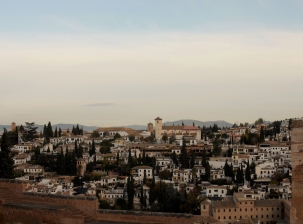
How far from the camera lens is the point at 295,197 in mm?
10297

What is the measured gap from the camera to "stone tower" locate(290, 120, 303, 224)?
10242mm

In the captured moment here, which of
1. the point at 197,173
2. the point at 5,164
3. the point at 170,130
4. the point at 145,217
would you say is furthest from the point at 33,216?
the point at 170,130

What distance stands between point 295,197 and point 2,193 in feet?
21.6

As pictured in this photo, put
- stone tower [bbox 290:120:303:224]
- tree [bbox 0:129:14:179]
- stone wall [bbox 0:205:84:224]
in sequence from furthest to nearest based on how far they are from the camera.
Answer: tree [bbox 0:129:14:179] → stone tower [bbox 290:120:303:224] → stone wall [bbox 0:205:84:224]

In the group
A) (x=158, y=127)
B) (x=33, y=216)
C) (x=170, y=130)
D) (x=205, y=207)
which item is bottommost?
(x=205, y=207)

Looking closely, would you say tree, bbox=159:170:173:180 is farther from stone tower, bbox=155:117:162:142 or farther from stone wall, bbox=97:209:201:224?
stone tower, bbox=155:117:162:142

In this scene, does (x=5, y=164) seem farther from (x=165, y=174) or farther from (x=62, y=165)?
(x=62, y=165)

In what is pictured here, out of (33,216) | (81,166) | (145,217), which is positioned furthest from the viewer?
(81,166)

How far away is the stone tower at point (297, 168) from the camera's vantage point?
1024 cm

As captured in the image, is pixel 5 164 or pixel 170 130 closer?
pixel 5 164

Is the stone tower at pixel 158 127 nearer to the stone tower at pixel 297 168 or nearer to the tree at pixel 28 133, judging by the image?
the tree at pixel 28 133

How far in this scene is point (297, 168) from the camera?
1027cm

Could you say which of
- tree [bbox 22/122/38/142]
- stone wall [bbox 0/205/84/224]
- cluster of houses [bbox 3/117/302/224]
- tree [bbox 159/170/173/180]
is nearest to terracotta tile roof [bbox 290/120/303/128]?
stone wall [bbox 0/205/84/224]

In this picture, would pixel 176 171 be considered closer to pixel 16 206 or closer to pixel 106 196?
pixel 106 196
